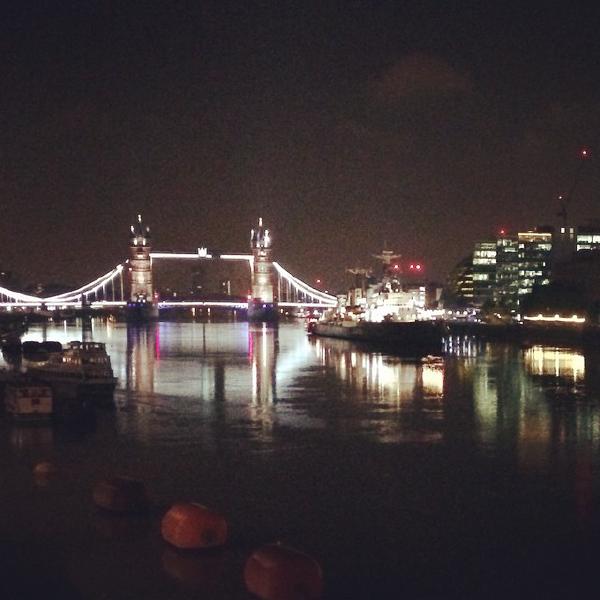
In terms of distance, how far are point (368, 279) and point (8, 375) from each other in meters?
45.1

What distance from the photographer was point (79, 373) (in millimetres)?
23500

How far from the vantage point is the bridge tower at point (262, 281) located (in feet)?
366

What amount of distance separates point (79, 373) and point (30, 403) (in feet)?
13.9

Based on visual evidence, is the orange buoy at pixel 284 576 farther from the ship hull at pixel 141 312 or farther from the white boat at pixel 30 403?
the ship hull at pixel 141 312

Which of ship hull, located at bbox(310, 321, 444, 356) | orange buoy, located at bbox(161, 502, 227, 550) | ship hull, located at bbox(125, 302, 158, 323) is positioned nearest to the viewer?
orange buoy, located at bbox(161, 502, 227, 550)

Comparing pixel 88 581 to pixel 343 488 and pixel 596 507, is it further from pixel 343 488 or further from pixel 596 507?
pixel 596 507

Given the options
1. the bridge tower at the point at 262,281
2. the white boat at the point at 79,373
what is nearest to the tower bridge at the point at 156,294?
the bridge tower at the point at 262,281

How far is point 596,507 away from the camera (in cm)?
1205

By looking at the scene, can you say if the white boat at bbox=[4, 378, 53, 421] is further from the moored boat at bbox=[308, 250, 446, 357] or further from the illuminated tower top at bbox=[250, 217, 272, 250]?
the illuminated tower top at bbox=[250, 217, 272, 250]

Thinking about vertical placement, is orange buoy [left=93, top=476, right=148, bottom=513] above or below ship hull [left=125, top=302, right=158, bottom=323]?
below

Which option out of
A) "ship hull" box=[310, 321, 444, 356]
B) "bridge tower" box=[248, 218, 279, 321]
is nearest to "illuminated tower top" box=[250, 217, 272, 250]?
"bridge tower" box=[248, 218, 279, 321]

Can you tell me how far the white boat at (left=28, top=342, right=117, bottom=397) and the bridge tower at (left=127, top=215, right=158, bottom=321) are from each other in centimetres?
8554

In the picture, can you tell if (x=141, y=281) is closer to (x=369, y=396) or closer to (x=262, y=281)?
(x=262, y=281)

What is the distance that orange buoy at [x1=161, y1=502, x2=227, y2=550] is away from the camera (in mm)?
9938
